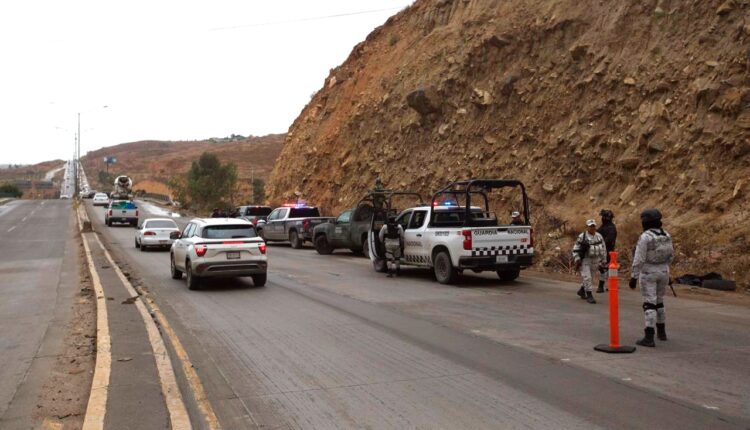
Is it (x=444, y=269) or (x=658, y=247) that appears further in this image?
(x=444, y=269)

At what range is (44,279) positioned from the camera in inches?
669

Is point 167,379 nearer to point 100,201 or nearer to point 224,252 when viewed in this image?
point 224,252

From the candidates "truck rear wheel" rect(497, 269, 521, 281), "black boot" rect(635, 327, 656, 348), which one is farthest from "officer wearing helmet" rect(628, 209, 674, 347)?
"truck rear wheel" rect(497, 269, 521, 281)

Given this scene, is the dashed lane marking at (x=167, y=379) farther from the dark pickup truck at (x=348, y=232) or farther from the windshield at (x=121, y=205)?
the windshield at (x=121, y=205)

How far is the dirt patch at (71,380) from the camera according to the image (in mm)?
5656

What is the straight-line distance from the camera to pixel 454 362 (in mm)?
7328

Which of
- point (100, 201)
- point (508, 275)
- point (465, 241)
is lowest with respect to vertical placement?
point (508, 275)

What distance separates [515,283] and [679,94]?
8.97 m

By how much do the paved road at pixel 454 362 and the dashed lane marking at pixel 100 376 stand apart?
0.97 metres

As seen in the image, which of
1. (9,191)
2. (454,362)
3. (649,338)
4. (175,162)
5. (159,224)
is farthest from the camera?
(175,162)

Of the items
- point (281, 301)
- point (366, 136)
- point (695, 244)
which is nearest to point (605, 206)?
point (695, 244)

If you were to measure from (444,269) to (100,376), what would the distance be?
9269 mm

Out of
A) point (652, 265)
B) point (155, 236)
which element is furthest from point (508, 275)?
point (155, 236)

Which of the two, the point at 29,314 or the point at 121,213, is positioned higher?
the point at 121,213
